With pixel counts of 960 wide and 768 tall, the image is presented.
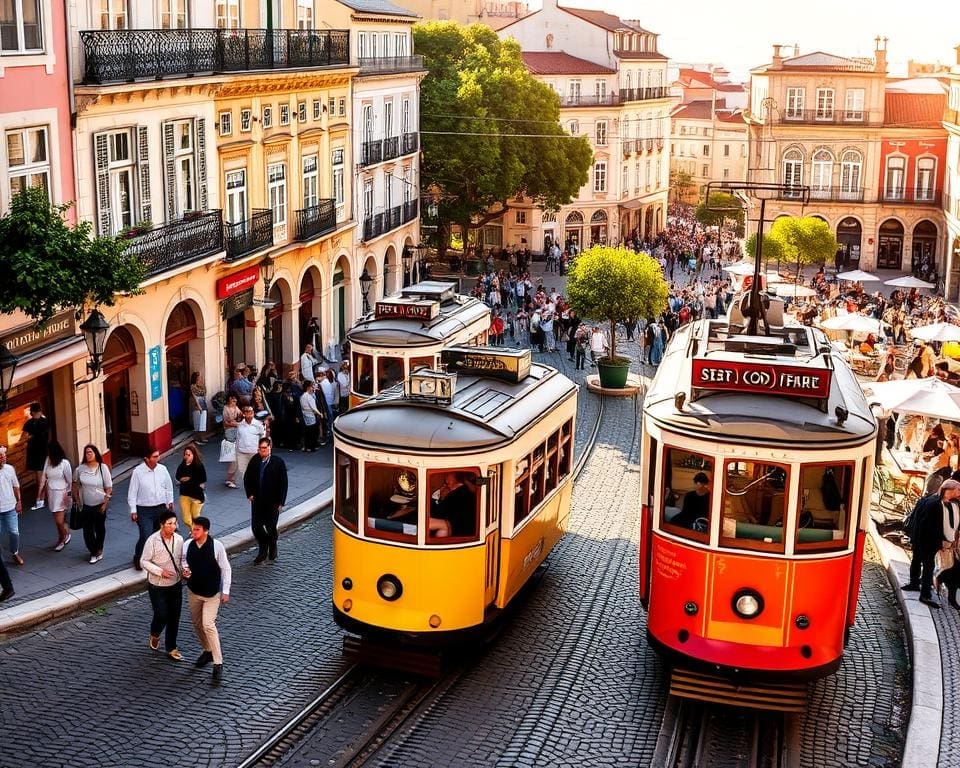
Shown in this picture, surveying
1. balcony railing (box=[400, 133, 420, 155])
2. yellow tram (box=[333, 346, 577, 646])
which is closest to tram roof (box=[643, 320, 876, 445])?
yellow tram (box=[333, 346, 577, 646])

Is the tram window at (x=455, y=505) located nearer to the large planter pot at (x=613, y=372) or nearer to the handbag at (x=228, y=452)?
the handbag at (x=228, y=452)

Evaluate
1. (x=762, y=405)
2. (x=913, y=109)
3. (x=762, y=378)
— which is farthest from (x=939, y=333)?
(x=913, y=109)

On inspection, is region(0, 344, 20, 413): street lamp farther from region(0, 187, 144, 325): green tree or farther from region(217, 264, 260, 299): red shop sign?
region(217, 264, 260, 299): red shop sign

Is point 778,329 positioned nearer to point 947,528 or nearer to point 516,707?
point 947,528

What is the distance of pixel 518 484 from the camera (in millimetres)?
14852

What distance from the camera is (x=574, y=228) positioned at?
74.5 meters

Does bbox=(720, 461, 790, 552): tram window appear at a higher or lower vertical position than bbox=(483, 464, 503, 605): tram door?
higher

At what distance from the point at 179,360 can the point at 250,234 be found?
3.66 metres

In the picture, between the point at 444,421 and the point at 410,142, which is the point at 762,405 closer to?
the point at 444,421

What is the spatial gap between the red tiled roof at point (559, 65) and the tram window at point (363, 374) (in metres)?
51.3

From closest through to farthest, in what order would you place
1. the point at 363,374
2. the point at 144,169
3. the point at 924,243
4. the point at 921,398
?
1. the point at 363,374
2. the point at 921,398
3. the point at 144,169
4. the point at 924,243

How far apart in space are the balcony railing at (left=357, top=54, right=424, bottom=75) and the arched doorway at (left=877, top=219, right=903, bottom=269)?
32722mm

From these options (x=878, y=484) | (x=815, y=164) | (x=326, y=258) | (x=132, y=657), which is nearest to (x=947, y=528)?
(x=878, y=484)

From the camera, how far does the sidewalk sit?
16047mm
